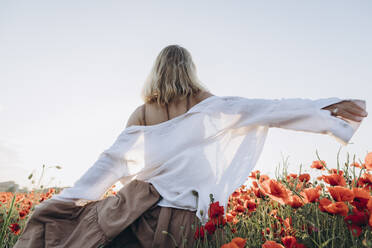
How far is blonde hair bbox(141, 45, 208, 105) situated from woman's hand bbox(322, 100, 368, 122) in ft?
3.70

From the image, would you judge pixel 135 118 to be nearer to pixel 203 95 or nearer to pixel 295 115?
pixel 203 95

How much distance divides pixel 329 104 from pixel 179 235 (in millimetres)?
1451

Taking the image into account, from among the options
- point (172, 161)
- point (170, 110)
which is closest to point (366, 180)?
point (172, 161)

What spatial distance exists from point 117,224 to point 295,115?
1.55 metres

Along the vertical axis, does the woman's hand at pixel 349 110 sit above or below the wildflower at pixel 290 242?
above

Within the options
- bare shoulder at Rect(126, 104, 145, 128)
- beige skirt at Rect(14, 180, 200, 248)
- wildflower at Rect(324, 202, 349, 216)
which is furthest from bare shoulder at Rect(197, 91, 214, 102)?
wildflower at Rect(324, 202, 349, 216)

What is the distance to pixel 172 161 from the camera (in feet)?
7.30

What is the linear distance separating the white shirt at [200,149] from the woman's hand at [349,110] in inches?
1.6

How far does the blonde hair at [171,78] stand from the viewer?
2.54m

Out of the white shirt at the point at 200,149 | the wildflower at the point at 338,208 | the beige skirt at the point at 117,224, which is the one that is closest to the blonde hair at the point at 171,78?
the white shirt at the point at 200,149

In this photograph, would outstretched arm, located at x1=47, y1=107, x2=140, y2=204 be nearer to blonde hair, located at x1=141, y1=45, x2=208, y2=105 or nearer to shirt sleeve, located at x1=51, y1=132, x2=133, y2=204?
shirt sleeve, located at x1=51, y1=132, x2=133, y2=204

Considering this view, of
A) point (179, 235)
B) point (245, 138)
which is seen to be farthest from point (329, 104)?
point (179, 235)

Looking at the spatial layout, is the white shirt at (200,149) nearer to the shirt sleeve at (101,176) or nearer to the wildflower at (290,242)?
the shirt sleeve at (101,176)

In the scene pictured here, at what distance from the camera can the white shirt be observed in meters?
2.07
